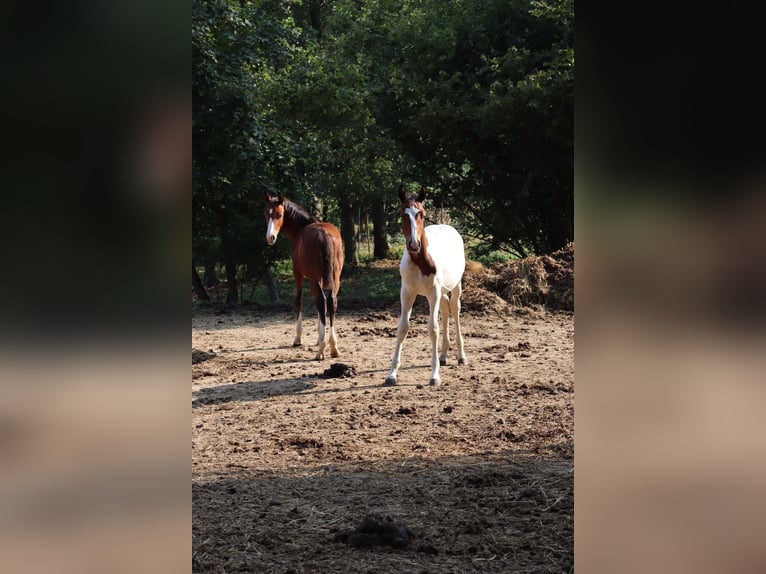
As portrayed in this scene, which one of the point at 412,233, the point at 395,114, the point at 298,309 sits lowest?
the point at 298,309

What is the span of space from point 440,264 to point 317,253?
6.16 ft

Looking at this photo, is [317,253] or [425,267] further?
[317,253]

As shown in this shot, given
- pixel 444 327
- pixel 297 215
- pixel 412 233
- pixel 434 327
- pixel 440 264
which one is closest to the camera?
pixel 412 233

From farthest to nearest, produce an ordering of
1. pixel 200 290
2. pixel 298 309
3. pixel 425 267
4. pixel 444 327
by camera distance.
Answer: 1. pixel 200 290
2. pixel 298 309
3. pixel 444 327
4. pixel 425 267

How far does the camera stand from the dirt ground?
10.8 ft

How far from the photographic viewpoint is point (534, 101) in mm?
11188

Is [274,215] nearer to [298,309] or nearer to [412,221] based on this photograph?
[298,309]

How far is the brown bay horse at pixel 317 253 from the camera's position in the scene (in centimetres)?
834

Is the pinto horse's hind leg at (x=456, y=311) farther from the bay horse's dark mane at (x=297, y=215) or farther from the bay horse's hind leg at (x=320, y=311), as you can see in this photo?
the bay horse's dark mane at (x=297, y=215)

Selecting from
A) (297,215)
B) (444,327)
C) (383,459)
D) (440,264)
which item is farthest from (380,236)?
(383,459)

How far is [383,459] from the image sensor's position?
4836mm

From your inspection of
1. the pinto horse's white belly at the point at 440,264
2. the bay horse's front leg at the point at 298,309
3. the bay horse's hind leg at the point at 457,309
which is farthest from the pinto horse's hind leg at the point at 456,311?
the bay horse's front leg at the point at 298,309
